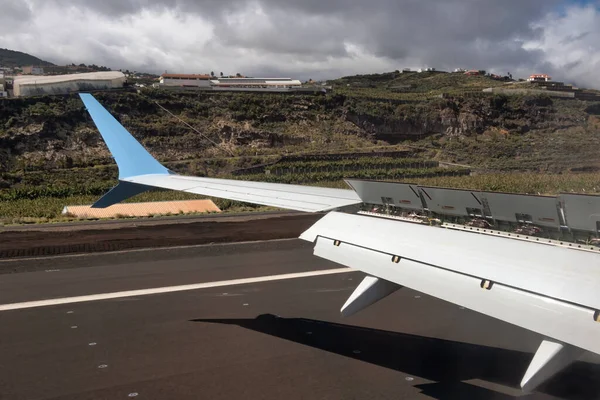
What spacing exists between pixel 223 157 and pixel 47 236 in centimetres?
3268

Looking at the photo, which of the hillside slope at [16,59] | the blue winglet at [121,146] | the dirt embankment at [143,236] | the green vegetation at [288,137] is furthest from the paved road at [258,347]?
the hillside slope at [16,59]

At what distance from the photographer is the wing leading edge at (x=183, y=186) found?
596 centimetres

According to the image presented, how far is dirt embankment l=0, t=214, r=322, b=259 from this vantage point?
48.2 feet

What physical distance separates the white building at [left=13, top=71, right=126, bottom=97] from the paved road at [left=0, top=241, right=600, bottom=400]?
5150 centimetres

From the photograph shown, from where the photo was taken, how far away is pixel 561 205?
3682 millimetres

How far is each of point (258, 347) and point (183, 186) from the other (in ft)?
7.93

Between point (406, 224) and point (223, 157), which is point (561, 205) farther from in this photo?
point (223, 157)

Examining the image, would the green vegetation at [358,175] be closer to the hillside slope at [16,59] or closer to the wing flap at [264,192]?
the wing flap at [264,192]

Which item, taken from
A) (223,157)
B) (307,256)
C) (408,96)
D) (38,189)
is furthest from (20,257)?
(408,96)

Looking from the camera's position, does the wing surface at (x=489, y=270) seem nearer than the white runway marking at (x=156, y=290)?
Yes

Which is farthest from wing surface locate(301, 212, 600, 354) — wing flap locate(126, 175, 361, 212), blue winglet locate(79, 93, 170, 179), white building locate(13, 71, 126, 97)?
white building locate(13, 71, 126, 97)

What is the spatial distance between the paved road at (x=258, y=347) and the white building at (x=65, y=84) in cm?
5150

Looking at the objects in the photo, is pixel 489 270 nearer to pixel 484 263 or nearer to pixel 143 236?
pixel 484 263

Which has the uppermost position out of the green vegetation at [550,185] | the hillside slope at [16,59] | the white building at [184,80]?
the hillside slope at [16,59]
